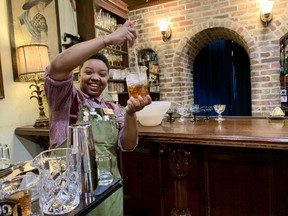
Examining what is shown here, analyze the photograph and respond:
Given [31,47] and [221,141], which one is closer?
[221,141]

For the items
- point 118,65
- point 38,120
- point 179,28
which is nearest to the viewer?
point 38,120

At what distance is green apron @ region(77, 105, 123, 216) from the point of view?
1095 mm

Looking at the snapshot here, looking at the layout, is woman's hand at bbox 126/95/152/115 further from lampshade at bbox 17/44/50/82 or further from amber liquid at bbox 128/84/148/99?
lampshade at bbox 17/44/50/82

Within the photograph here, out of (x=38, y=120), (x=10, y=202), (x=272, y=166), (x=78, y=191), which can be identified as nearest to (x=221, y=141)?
(x=272, y=166)

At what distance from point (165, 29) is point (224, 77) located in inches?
67.9

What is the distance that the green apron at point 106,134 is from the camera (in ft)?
3.59

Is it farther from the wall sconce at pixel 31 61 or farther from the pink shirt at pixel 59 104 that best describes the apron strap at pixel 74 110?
the wall sconce at pixel 31 61

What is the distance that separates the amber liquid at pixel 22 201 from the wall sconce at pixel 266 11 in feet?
11.2

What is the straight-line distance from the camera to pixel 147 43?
3932 millimetres

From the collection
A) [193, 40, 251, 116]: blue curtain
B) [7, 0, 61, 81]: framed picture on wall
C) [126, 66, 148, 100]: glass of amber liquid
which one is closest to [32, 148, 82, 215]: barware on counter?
[126, 66, 148, 100]: glass of amber liquid

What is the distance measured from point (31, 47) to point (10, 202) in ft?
5.23

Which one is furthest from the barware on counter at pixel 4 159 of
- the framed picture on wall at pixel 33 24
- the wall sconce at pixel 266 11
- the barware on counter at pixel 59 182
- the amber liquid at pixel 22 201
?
the wall sconce at pixel 266 11

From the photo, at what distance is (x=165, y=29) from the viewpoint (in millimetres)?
3705

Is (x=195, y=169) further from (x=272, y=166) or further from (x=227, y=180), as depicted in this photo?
(x=272, y=166)
